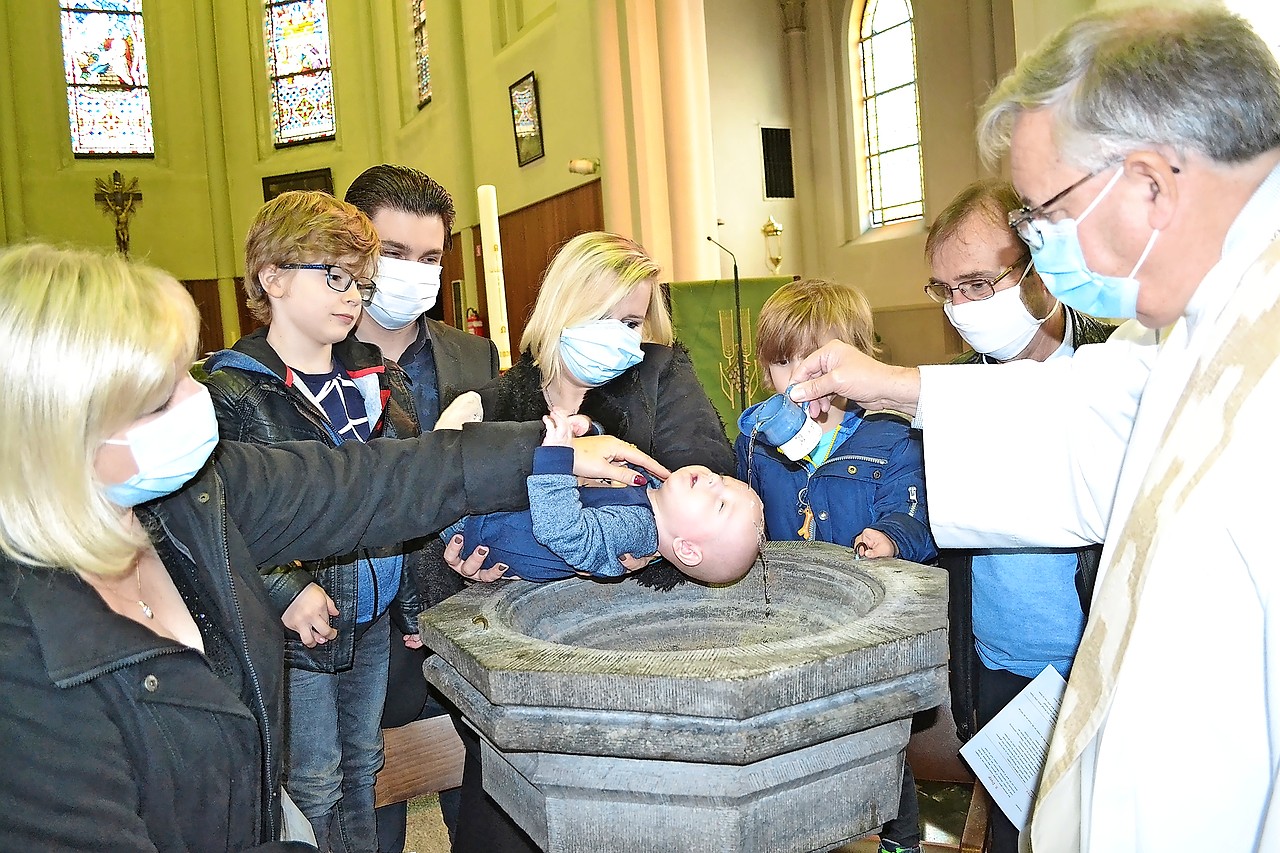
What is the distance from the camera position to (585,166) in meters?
9.48

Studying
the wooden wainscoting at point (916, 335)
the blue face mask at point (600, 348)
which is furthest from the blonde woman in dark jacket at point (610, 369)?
the wooden wainscoting at point (916, 335)

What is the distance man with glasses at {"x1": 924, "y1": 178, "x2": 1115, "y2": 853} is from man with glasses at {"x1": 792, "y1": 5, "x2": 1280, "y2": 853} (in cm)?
75

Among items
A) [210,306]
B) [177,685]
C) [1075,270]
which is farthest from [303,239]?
[210,306]

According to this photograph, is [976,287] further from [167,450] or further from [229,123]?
[229,123]

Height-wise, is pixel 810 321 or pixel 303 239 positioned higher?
pixel 303 239

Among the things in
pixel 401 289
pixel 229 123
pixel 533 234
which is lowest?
pixel 401 289

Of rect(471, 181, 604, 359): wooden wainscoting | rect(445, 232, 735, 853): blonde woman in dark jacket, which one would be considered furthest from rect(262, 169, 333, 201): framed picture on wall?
rect(445, 232, 735, 853): blonde woman in dark jacket

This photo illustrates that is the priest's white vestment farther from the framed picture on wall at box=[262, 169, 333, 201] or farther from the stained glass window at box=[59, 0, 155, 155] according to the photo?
the stained glass window at box=[59, 0, 155, 155]

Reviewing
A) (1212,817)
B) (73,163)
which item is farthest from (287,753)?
(73,163)

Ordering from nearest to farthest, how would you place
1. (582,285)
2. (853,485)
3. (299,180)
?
(582,285)
(853,485)
(299,180)

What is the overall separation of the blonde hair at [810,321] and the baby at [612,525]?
23.3 inches

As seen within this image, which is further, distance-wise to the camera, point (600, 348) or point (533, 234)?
point (533, 234)

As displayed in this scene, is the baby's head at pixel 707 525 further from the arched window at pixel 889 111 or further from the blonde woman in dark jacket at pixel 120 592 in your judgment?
the arched window at pixel 889 111

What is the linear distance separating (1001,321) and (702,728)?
1.40 meters
